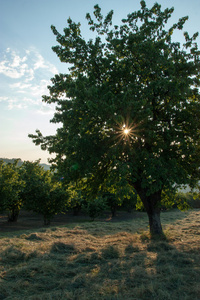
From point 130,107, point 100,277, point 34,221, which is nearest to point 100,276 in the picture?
point 100,277

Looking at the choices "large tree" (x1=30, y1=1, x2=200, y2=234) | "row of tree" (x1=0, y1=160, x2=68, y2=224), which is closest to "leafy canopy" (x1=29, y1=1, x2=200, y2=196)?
"large tree" (x1=30, y1=1, x2=200, y2=234)

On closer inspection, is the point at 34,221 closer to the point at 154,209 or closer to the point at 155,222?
the point at 155,222

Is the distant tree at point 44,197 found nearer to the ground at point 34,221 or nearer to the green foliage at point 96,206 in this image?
the ground at point 34,221

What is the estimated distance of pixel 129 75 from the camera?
13.4 metres

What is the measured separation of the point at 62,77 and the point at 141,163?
8413 mm

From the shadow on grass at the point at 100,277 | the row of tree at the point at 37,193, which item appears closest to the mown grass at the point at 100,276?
the shadow on grass at the point at 100,277

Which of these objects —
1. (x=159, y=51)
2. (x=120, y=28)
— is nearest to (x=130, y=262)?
(x=159, y=51)

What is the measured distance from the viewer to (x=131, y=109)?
1096 centimetres

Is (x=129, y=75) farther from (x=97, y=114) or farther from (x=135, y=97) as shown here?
(x=97, y=114)

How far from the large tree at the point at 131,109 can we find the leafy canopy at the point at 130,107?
53 mm

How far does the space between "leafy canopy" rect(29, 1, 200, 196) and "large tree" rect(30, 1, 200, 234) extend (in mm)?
53

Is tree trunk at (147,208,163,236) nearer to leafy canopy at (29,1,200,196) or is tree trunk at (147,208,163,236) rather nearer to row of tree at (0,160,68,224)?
leafy canopy at (29,1,200,196)

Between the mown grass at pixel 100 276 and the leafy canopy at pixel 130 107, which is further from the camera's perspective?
the leafy canopy at pixel 130 107

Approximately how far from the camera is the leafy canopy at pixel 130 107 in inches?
456
